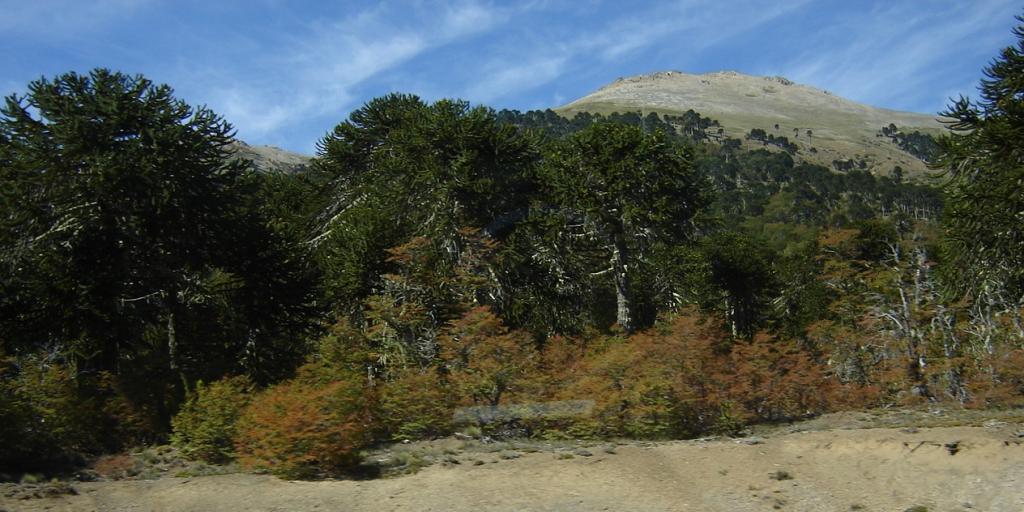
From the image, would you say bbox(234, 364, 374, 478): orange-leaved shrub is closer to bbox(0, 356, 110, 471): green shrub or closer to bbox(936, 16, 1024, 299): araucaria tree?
bbox(0, 356, 110, 471): green shrub

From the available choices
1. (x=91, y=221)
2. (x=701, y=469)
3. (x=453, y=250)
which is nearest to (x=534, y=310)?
(x=453, y=250)

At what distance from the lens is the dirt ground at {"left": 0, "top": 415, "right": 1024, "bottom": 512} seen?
29.9 feet

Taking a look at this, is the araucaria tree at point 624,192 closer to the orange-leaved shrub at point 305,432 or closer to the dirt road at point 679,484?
the dirt road at point 679,484

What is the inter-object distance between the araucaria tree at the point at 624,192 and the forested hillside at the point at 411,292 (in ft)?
0.30

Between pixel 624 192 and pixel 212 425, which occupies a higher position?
pixel 624 192

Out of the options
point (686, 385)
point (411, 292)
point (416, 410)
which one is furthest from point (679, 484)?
point (411, 292)

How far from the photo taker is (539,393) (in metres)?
13.7

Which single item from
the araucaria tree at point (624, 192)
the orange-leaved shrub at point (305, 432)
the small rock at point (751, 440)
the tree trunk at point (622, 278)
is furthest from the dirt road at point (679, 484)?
the tree trunk at point (622, 278)

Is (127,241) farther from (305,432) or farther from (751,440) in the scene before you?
(751,440)

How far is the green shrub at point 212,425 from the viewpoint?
1252 centimetres

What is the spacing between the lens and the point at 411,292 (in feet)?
67.1

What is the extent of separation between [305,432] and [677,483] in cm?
468

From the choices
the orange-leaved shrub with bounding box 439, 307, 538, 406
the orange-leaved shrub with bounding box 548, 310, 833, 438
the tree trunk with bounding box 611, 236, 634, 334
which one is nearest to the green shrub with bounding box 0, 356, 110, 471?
the orange-leaved shrub with bounding box 439, 307, 538, 406

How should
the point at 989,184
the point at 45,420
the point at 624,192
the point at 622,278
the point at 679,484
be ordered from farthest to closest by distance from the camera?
the point at 622,278 < the point at 624,192 < the point at 989,184 < the point at 45,420 < the point at 679,484
